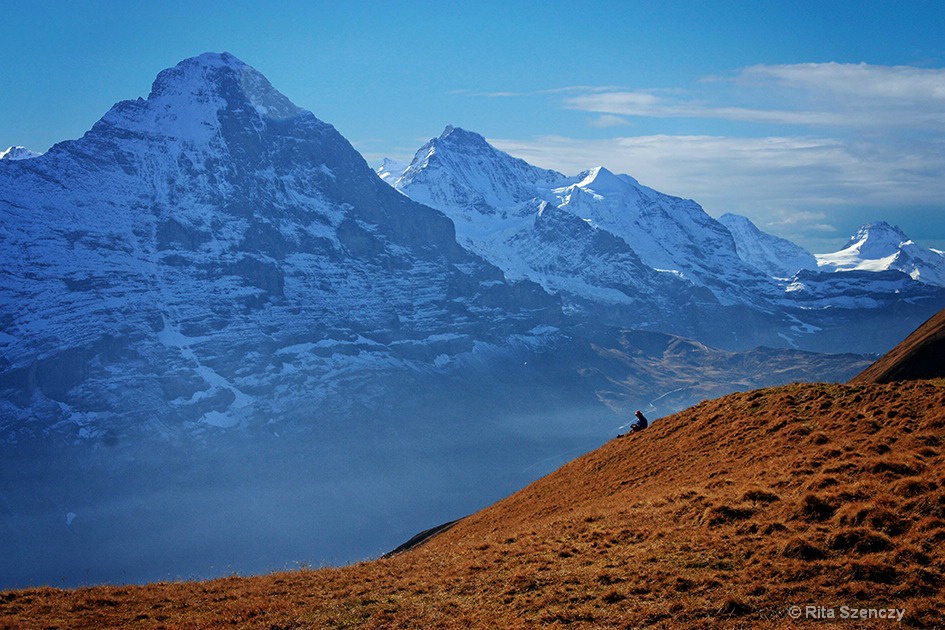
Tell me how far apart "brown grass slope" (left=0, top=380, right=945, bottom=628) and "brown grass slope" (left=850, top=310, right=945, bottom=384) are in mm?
17418

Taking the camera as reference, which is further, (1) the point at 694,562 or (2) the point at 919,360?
(2) the point at 919,360

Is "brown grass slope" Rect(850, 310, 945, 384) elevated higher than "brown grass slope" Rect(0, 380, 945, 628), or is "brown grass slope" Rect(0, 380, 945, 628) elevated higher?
"brown grass slope" Rect(850, 310, 945, 384)

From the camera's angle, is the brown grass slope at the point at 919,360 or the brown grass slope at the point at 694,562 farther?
the brown grass slope at the point at 919,360

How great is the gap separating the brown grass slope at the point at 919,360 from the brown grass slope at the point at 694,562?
686 inches

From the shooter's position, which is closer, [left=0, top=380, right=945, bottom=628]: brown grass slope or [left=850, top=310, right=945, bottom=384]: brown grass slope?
[left=0, top=380, right=945, bottom=628]: brown grass slope

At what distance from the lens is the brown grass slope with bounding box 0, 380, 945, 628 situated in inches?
928

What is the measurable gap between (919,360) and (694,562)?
39325 millimetres

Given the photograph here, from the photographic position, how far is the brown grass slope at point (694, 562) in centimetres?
2358

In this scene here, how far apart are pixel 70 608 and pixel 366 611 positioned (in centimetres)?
1057

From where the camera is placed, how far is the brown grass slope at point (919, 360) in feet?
184

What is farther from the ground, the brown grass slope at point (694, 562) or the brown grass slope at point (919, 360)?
the brown grass slope at point (919, 360)

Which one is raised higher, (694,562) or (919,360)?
(919,360)

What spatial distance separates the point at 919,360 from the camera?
57531mm

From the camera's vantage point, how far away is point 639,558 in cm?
2808
